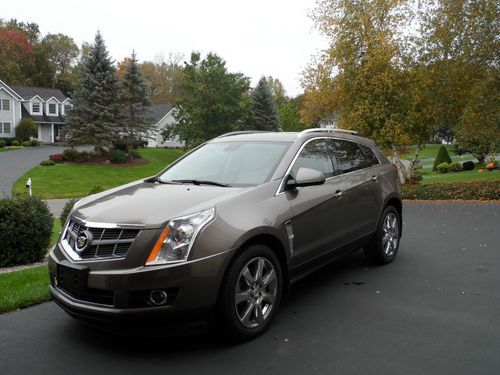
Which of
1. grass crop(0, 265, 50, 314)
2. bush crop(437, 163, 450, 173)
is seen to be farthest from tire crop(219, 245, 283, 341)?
bush crop(437, 163, 450, 173)

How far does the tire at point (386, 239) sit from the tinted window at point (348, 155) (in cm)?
79

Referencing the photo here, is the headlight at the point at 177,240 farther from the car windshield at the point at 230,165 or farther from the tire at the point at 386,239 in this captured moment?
the tire at the point at 386,239

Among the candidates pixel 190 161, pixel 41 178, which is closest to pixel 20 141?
pixel 41 178

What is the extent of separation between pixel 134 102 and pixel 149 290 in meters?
42.1

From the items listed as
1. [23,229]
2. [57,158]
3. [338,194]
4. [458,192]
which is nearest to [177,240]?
[338,194]

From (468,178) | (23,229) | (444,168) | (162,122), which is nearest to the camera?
(23,229)

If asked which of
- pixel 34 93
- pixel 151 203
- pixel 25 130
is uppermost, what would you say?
pixel 34 93

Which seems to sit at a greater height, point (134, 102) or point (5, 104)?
point (5, 104)

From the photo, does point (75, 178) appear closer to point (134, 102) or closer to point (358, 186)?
point (134, 102)

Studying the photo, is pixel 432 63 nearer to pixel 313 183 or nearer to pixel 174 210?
pixel 313 183

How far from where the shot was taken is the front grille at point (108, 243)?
357 centimetres

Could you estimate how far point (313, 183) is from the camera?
453 cm

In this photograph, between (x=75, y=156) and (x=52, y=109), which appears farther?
(x=52, y=109)

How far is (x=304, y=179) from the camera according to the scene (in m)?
4.46
